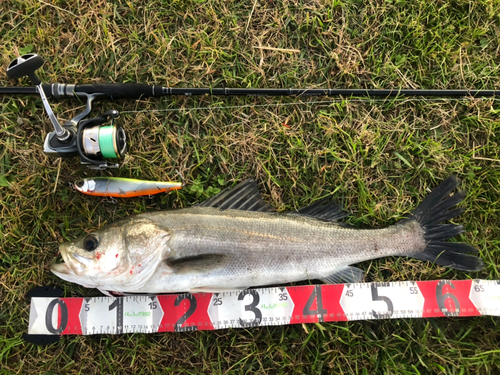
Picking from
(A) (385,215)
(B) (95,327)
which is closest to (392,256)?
(A) (385,215)

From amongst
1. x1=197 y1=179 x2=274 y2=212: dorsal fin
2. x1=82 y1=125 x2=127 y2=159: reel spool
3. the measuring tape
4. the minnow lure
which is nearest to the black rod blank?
x1=82 y1=125 x2=127 y2=159: reel spool

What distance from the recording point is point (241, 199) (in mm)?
2752

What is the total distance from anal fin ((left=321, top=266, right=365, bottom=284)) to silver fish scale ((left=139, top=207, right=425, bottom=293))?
6cm

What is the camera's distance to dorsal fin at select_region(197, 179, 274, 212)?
2709 mm

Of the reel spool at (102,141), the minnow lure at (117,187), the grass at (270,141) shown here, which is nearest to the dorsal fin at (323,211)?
the grass at (270,141)

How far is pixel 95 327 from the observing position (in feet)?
8.96

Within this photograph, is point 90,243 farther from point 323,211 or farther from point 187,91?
point 323,211

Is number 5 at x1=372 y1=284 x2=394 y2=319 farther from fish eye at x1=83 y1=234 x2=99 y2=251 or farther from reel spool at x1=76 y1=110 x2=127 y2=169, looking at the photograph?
reel spool at x1=76 y1=110 x2=127 y2=169

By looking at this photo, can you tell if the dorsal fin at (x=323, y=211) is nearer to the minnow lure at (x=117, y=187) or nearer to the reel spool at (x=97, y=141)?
the minnow lure at (x=117, y=187)

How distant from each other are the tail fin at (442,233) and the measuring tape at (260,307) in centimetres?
20

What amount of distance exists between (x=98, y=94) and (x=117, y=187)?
877 millimetres

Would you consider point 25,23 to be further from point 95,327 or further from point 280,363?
point 280,363

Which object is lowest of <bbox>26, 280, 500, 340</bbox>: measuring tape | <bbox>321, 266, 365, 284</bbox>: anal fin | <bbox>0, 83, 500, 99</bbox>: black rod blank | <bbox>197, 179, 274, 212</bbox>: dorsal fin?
<bbox>26, 280, 500, 340</bbox>: measuring tape

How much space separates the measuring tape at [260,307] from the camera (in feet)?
9.00
